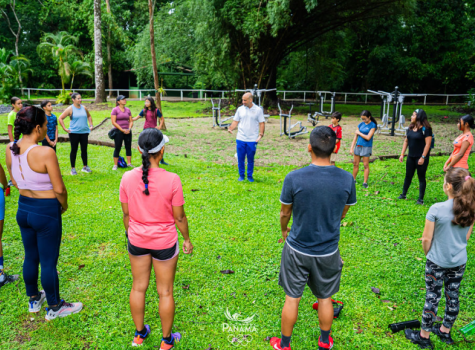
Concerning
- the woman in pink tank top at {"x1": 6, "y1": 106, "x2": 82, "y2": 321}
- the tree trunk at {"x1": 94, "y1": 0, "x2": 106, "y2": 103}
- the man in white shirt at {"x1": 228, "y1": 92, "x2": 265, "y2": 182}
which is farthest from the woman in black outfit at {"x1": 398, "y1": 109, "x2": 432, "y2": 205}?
the tree trunk at {"x1": 94, "y1": 0, "x2": 106, "y2": 103}

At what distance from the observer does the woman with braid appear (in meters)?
2.84

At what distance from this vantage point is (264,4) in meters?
18.8

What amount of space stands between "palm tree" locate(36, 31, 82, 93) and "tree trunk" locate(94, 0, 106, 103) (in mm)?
2217

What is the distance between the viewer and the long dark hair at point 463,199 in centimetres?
299

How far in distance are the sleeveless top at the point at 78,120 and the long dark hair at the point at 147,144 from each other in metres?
5.68

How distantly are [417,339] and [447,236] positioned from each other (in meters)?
0.97

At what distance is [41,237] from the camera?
3.33 metres

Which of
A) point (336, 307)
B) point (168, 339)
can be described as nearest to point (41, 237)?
point (168, 339)

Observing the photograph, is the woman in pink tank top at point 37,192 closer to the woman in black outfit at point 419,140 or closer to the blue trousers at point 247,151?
the blue trousers at point 247,151

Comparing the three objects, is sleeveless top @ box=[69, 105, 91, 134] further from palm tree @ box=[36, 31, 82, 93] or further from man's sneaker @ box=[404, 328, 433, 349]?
palm tree @ box=[36, 31, 82, 93]

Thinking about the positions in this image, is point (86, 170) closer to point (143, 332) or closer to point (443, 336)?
point (143, 332)

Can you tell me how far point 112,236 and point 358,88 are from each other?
3219 cm

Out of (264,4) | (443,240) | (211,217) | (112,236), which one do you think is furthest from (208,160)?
(264,4)

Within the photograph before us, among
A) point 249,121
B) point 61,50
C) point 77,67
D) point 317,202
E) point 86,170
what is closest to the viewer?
point 317,202
